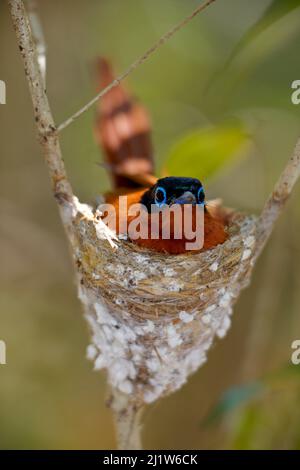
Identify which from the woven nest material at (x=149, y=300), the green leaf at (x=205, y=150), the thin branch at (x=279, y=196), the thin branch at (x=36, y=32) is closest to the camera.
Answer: the thin branch at (x=279, y=196)

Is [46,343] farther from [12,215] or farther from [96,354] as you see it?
[96,354]

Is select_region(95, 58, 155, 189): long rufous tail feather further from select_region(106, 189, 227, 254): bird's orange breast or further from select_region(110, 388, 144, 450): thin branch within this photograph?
select_region(110, 388, 144, 450): thin branch

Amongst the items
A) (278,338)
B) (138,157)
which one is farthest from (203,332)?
(278,338)

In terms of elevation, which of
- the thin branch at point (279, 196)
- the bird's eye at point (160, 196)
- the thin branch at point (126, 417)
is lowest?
the thin branch at point (126, 417)

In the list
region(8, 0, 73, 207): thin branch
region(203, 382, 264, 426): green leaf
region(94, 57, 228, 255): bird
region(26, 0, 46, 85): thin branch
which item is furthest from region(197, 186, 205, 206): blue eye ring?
region(203, 382, 264, 426): green leaf

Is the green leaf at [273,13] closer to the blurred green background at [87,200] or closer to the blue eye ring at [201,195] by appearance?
the blue eye ring at [201,195]

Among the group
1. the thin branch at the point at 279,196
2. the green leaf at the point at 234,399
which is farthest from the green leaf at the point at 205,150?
the green leaf at the point at 234,399

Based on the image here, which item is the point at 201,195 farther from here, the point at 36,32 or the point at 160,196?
the point at 36,32
